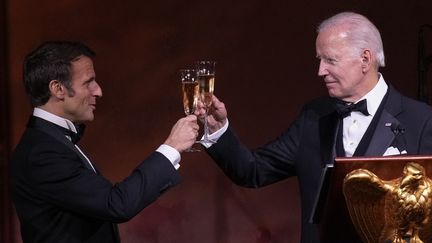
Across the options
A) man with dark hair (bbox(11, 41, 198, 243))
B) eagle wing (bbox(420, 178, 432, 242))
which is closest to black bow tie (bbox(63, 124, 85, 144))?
man with dark hair (bbox(11, 41, 198, 243))

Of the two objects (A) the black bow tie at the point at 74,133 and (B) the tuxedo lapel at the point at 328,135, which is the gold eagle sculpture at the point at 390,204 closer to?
(B) the tuxedo lapel at the point at 328,135

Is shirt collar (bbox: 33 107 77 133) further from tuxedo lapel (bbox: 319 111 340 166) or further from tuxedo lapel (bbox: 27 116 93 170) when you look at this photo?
tuxedo lapel (bbox: 319 111 340 166)

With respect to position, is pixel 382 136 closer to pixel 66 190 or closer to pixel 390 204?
pixel 390 204

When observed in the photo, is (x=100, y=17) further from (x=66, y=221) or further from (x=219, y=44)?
(x=66, y=221)

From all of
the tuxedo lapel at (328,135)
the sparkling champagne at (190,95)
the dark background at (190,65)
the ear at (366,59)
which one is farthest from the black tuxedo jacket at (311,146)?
the dark background at (190,65)

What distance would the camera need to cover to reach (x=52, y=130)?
8.58 ft

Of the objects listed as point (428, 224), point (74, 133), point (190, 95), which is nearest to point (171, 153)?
point (190, 95)

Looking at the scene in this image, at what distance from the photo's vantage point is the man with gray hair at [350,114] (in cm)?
270

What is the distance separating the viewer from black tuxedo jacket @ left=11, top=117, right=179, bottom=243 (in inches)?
99.4

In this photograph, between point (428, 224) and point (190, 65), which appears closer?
point (428, 224)

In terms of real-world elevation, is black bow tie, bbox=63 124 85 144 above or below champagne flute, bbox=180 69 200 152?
below

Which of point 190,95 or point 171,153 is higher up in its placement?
point 190,95

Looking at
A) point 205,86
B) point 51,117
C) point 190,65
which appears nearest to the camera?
point 51,117

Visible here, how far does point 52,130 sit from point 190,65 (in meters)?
2.10
